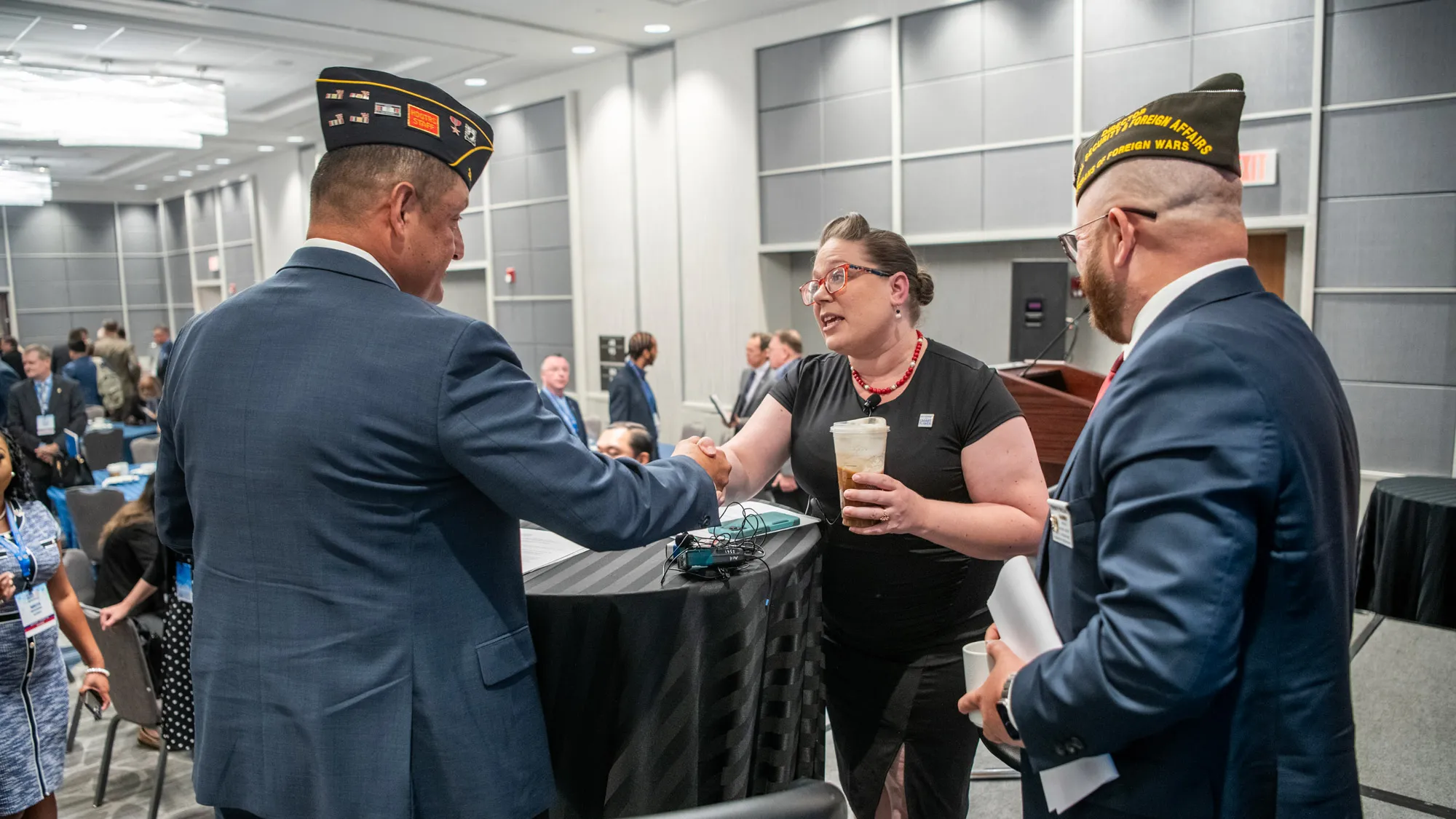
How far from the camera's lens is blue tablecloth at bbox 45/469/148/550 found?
228 inches

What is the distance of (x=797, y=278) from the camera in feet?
29.6

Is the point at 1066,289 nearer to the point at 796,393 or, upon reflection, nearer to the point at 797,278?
the point at 797,278

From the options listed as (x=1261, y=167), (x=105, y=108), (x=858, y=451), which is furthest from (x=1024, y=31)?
(x=105, y=108)

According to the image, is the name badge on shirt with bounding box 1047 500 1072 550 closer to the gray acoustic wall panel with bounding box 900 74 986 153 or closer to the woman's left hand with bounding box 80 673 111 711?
the woman's left hand with bounding box 80 673 111 711

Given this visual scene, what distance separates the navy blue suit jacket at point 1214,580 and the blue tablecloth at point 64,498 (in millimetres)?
6160

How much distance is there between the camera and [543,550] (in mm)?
1828

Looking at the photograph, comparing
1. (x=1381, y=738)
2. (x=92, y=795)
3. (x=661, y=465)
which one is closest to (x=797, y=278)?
(x=1381, y=738)

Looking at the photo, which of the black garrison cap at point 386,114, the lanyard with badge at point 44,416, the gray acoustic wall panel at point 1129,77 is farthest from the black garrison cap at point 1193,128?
the lanyard with badge at point 44,416

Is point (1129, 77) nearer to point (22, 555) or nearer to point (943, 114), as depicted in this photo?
point (943, 114)

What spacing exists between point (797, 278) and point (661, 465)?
757 cm

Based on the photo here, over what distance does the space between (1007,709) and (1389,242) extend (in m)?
5.73

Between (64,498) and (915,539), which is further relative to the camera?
(64,498)

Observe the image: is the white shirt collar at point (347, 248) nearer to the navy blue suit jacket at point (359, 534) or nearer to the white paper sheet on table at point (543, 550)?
the navy blue suit jacket at point (359, 534)

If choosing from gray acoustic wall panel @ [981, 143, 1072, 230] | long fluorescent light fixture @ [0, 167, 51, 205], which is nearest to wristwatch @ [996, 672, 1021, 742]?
gray acoustic wall panel @ [981, 143, 1072, 230]
